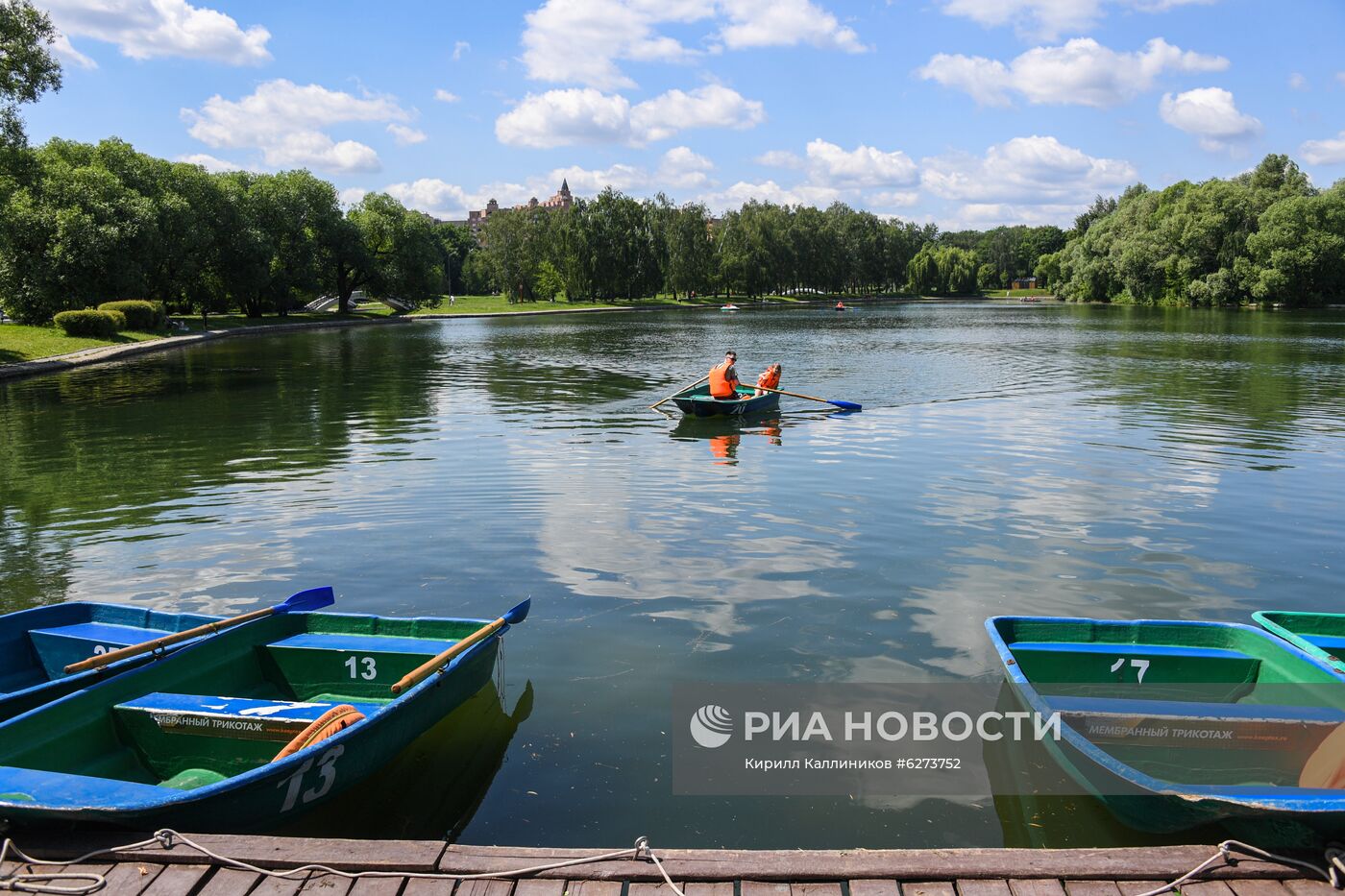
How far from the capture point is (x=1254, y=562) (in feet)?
37.8

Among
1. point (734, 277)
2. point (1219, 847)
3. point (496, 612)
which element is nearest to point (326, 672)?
point (496, 612)

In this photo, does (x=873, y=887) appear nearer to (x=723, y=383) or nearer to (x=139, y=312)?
(x=723, y=383)

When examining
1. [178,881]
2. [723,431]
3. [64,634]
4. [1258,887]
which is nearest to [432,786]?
[178,881]

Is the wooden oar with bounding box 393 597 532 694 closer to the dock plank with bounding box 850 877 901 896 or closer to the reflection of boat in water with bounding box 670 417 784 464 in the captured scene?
the dock plank with bounding box 850 877 901 896

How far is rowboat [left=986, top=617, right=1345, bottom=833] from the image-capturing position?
5.23 m

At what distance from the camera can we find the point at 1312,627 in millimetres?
7629

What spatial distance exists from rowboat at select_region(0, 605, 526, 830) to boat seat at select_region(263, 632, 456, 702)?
0.01 metres

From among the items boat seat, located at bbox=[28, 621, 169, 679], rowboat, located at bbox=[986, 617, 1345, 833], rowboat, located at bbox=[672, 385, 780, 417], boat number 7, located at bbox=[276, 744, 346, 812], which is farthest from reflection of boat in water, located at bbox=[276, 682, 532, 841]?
rowboat, located at bbox=[672, 385, 780, 417]

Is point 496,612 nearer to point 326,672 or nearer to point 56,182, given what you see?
point 326,672

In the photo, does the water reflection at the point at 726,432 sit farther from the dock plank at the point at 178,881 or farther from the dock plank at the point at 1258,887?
the dock plank at the point at 178,881

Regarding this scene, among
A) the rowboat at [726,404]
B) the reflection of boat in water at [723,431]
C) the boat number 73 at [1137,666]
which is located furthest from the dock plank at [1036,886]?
the rowboat at [726,404]

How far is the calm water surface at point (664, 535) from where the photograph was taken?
22.1ft

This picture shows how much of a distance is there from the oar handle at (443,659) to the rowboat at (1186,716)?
13.2ft

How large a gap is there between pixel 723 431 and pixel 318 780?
17.6 meters
